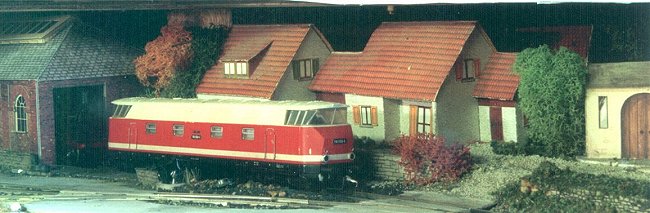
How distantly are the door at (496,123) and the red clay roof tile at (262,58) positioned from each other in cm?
663

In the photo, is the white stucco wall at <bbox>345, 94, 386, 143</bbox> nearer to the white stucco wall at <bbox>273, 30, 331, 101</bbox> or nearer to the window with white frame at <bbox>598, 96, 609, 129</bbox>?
the white stucco wall at <bbox>273, 30, 331, 101</bbox>

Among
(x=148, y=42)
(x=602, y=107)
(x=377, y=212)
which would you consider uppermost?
(x=148, y=42)

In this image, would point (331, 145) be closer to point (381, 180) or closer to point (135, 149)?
point (381, 180)

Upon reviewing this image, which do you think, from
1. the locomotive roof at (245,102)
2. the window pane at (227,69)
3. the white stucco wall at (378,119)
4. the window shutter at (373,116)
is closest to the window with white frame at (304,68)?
the white stucco wall at (378,119)

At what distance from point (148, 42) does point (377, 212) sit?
14883mm

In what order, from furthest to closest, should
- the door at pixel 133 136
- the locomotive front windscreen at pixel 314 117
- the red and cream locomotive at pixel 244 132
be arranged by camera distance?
the door at pixel 133 136 < the locomotive front windscreen at pixel 314 117 < the red and cream locomotive at pixel 244 132

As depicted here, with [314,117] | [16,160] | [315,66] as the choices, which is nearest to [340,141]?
[314,117]

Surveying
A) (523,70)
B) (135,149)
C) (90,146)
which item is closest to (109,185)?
(135,149)

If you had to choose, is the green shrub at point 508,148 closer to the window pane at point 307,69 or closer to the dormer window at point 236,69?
the window pane at point 307,69

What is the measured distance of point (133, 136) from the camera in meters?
32.5

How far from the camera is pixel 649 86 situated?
2686 centimetres

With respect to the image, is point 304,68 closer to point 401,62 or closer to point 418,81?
point 401,62

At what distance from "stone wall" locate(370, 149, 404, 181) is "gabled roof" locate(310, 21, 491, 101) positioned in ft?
5.98

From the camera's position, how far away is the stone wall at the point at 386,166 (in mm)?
30188
